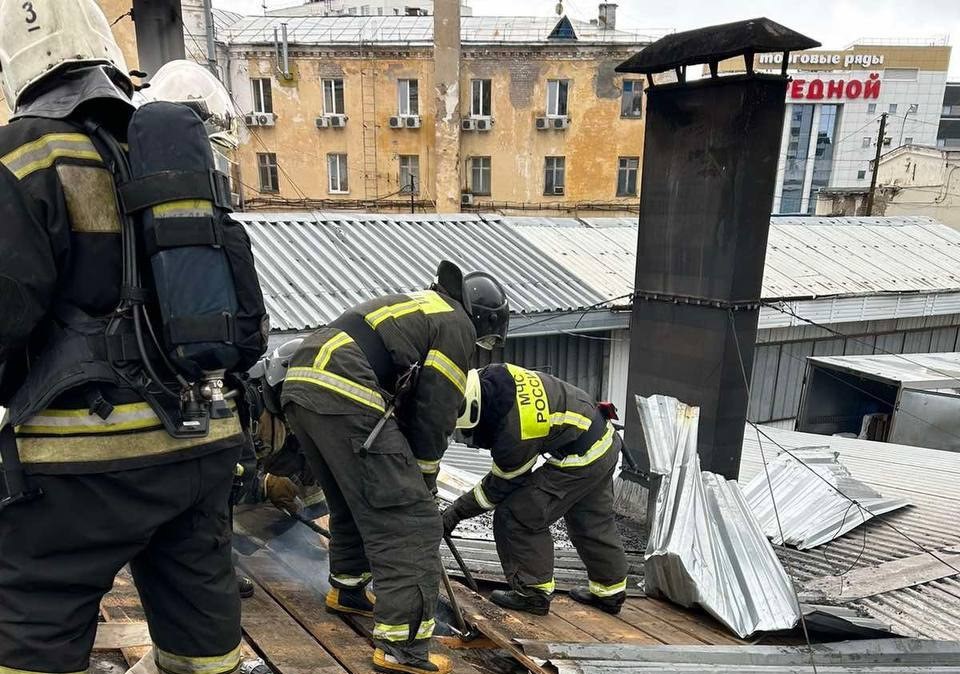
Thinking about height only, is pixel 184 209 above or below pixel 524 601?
above

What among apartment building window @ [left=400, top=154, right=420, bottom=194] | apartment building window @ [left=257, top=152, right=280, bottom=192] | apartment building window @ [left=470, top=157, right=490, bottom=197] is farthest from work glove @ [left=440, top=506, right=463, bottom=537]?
apartment building window @ [left=257, top=152, right=280, bottom=192]

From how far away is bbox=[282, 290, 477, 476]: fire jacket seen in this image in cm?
265

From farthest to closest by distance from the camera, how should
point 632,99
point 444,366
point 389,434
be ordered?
point 632,99, point 444,366, point 389,434

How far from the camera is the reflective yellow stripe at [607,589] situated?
3686mm

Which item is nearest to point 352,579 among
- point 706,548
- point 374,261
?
point 706,548

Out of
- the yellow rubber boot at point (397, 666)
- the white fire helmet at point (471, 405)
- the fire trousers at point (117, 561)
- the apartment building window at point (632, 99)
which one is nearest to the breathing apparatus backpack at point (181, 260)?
the fire trousers at point (117, 561)

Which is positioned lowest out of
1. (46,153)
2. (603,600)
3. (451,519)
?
(603,600)

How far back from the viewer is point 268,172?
21.4 meters

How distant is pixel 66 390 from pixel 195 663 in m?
0.89

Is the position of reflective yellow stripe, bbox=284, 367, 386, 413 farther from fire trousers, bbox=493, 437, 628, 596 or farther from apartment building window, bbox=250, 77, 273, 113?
apartment building window, bbox=250, 77, 273, 113

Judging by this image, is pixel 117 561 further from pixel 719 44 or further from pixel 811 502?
pixel 811 502

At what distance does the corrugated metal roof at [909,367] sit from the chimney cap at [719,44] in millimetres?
6513

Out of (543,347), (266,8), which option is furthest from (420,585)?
(266,8)

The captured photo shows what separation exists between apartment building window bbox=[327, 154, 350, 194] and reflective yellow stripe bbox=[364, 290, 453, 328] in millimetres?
19444
